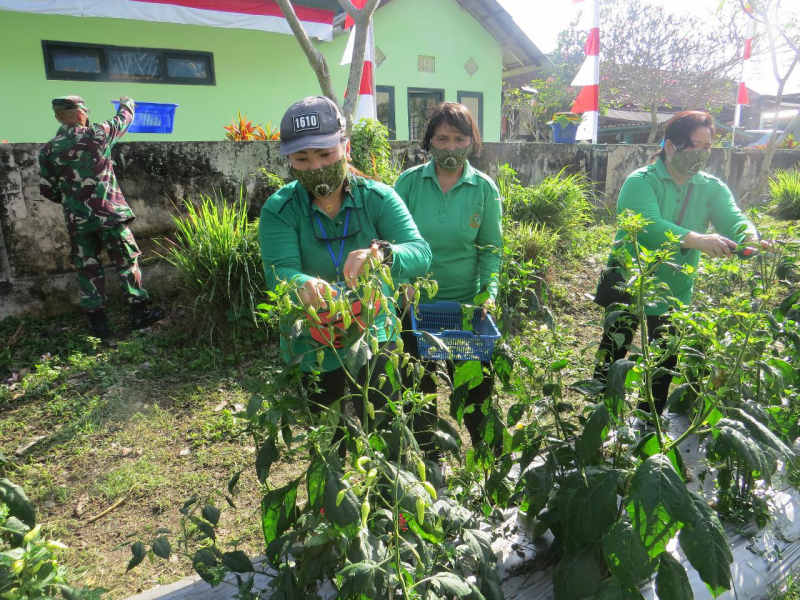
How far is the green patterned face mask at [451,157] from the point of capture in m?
2.52

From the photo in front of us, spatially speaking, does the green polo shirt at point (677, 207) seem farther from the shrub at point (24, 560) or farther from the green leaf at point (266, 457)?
the shrub at point (24, 560)

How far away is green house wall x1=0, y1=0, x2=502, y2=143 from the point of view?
7.29m

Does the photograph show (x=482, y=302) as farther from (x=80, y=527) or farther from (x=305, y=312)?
(x=80, y=527)

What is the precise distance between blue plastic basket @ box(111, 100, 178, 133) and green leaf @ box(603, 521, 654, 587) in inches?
336

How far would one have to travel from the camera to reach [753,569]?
5.92 feet

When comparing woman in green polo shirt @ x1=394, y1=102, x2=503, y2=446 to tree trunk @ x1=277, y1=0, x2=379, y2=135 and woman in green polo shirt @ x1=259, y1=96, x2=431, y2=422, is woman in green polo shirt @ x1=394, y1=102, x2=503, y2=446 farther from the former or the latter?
tree trunk @ x1=277, y1=0, x2=379, y2=135

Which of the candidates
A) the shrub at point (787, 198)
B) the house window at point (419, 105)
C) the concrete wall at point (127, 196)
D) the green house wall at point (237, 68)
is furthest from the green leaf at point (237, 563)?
the house window at point (419, 105)

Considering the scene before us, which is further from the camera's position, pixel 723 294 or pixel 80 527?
pixel 80 527

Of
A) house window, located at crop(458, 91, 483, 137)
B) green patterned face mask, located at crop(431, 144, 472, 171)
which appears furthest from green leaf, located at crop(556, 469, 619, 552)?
house window, located at crop(458, 91, 483, 137)

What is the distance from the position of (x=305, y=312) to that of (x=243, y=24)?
791cm

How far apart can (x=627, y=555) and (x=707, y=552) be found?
0.16 metres

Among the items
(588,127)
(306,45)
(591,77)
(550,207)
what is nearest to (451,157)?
(306,45)

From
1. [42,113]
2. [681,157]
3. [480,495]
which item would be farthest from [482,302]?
[42,113]

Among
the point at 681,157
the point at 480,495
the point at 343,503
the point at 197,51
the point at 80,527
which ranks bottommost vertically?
the point at 80,527
